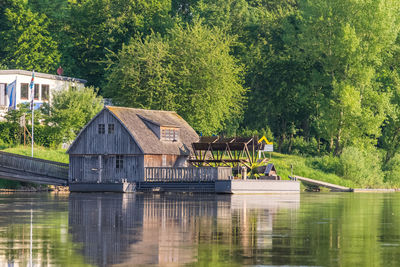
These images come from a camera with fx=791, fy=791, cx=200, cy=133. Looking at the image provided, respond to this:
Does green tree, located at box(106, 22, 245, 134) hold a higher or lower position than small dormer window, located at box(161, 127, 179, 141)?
higher

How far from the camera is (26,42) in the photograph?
10031cm

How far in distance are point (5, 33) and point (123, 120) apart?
4442cm

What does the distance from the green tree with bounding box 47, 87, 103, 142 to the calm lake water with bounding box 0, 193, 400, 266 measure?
3668cm

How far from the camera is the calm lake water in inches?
761

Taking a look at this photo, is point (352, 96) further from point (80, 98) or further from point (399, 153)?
point (80, 98)

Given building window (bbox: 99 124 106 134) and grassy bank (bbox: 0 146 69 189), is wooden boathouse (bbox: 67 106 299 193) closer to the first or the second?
building window (bbox: 99 124 106 134)

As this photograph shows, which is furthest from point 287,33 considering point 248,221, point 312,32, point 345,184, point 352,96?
point 248,221

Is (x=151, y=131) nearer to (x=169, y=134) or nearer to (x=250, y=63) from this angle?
(x=169, y=134)

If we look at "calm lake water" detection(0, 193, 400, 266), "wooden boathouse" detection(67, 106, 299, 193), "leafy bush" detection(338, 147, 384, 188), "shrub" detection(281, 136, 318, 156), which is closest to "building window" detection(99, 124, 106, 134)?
"wooden boathouse" detection(67, 106, 299, 193)

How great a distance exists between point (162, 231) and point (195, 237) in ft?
6.91

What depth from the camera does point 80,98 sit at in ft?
249

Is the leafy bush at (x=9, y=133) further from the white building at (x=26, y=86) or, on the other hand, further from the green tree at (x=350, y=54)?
the green tree at (x=350, y=54)

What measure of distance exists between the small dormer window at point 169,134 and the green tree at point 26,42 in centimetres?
3755

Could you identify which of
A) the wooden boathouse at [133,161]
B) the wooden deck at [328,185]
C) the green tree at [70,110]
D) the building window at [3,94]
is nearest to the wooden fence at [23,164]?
the wooden boathouse at [133,161]
